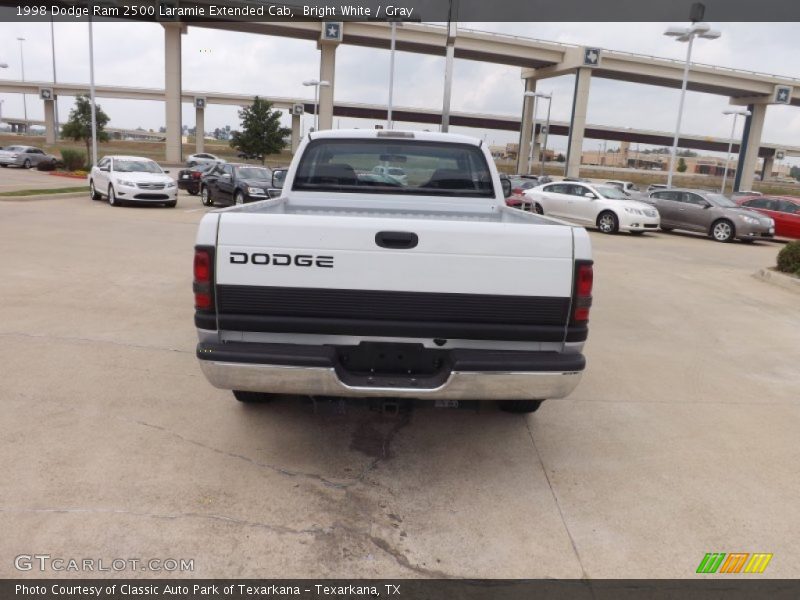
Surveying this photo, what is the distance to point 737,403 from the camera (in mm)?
5383

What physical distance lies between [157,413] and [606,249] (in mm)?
→ 12828

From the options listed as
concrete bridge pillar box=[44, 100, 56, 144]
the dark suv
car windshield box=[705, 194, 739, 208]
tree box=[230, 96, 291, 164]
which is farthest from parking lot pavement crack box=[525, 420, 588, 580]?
concrete bridge pillar box=[44, 100, 56, 144]

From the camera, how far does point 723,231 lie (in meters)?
18.9

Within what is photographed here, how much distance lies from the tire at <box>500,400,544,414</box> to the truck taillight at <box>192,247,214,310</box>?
2.44 metres

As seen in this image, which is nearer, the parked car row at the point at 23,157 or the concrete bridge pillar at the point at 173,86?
the parked car row at the point at 23,157

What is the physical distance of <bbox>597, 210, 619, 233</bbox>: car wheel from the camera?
19031 mm

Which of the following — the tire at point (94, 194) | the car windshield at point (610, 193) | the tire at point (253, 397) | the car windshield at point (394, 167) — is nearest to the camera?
the tire at point (253, 397)

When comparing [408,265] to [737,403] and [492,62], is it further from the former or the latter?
[492,62]

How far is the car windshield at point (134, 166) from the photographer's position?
20422 mm

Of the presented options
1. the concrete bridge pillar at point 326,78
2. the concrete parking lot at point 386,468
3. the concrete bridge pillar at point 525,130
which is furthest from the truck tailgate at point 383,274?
the concrete bridge pillar at point 525,130

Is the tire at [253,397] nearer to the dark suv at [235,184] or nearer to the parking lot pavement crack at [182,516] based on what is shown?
the parking lot pavement crack at [182,516]

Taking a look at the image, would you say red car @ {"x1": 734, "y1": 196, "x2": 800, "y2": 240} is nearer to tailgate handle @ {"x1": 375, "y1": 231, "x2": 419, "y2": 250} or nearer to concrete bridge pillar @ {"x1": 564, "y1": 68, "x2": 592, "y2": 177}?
tailgate handle @ {"x1": 375, "y1": 231, "x2": 419, "y2": 250}

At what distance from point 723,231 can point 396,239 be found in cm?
1859
